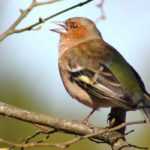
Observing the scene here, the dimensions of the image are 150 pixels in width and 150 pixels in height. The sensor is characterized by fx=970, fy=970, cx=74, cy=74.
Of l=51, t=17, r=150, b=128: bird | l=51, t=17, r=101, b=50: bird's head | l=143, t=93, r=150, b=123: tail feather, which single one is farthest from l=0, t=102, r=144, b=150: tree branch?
Result: l=51, t=17, r=101, b=50: bird's head

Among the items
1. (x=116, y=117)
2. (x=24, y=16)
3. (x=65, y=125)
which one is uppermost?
(x=24, y=16)

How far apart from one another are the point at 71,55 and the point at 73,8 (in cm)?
282

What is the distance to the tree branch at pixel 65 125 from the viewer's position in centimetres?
729

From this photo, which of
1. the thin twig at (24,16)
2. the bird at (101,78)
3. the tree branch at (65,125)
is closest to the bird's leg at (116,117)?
the bird at (101,78)

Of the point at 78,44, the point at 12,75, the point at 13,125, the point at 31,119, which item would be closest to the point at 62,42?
the point at 78,44

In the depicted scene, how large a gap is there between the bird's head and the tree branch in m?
2.86

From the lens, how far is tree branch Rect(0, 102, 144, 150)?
287 inches

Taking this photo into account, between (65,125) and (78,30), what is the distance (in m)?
3.26

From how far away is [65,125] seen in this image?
24.4 feet

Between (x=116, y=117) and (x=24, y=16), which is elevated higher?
(x=24, y=16)

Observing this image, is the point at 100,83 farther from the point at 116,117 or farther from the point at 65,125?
the point at 65,125

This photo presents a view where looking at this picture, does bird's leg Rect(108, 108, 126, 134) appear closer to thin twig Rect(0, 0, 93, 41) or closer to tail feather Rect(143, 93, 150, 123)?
tail feather Rect(143, 93, 150, 123)

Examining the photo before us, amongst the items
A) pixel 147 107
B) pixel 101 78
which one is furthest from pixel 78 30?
pixel 147 107

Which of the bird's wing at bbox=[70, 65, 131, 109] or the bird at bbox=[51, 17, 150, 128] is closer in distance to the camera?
the bird at bbox=[51, 17, 150, 128]
